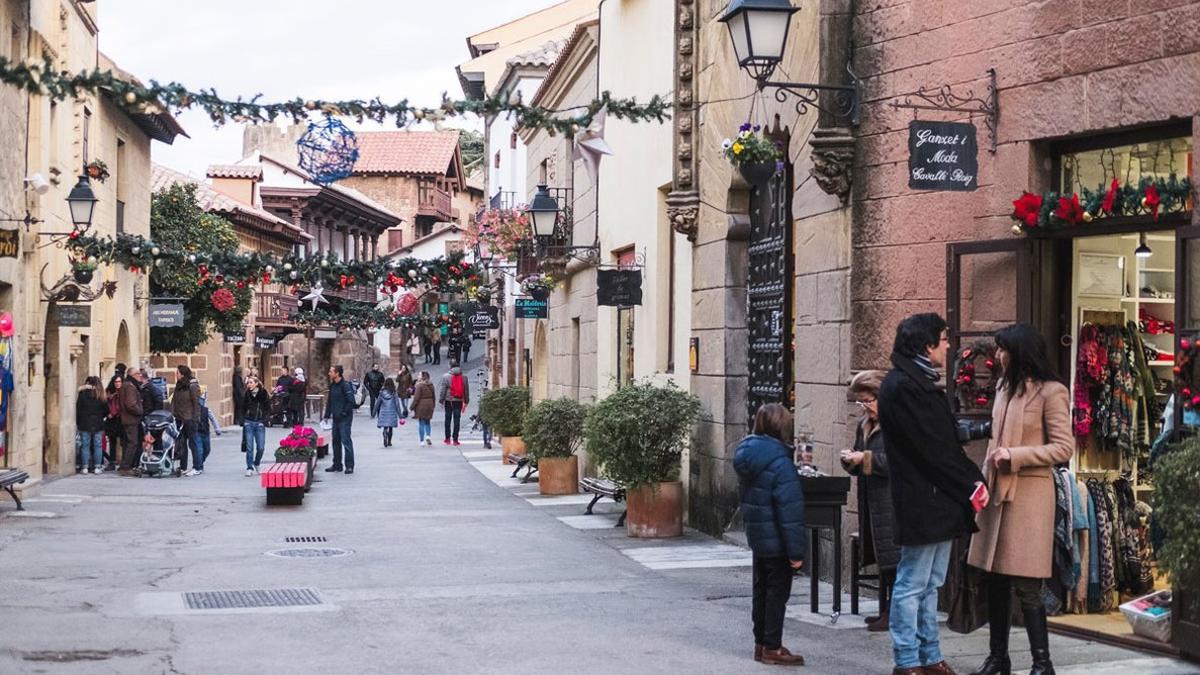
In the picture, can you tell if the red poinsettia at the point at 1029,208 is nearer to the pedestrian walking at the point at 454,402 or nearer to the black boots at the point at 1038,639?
the black boots at the point at 1038,639

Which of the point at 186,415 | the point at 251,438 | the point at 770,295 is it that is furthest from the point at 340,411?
the point at 770,295

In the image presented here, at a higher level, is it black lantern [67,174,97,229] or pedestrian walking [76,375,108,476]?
black lantern [67,174,97,229]

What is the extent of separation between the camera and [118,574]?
13.0m

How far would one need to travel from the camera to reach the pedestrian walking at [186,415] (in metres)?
26.0

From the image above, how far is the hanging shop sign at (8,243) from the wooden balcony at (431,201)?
71.3m

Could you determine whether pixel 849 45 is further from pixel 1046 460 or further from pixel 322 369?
pixel 322 369

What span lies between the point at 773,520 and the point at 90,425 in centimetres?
1977

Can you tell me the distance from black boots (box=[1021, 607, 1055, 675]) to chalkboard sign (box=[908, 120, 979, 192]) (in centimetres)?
318

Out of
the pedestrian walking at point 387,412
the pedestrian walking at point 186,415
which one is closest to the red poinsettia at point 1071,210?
the pedestrian walking at point 186,415

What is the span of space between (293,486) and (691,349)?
658cm

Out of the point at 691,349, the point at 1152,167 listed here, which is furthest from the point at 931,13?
the point at 691,349

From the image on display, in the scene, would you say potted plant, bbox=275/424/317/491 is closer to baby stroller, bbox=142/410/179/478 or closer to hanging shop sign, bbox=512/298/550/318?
baby stroller, bbox=142/410/179/478

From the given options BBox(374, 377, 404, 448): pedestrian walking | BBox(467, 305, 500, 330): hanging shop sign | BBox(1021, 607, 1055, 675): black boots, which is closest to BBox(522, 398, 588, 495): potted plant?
BBox(1021, 607, 1055, 675): black boots

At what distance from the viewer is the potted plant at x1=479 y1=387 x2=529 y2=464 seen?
2836cm
